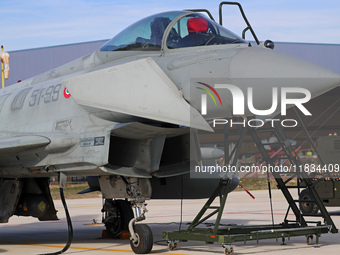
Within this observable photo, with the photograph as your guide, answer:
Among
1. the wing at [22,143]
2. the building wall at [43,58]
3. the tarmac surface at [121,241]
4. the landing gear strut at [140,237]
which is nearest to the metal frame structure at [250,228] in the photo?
the tarmac surface at [121,241]

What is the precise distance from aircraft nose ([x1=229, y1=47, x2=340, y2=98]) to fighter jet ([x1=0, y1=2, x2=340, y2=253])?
1 cm

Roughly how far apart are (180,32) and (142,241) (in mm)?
Result: 3242


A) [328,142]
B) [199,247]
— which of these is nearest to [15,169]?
[199,247]

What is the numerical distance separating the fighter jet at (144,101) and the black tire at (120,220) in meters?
1.82

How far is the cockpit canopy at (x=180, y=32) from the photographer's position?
27.5 ft

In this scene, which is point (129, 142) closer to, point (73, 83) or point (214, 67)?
point (73, 83)

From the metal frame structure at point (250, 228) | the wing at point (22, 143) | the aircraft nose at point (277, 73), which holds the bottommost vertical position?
the metal frame structure at point (250, 228)

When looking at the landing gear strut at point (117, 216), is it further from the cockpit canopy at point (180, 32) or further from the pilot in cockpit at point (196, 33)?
the pilot in cockpit at point (196, 33)

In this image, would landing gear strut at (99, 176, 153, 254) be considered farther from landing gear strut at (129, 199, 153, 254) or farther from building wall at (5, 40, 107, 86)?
building wall at (5, 40, 107, 86)

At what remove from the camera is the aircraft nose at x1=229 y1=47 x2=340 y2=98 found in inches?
281

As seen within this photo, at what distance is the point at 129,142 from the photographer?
359 inches

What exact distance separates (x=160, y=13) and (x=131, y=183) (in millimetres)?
2764

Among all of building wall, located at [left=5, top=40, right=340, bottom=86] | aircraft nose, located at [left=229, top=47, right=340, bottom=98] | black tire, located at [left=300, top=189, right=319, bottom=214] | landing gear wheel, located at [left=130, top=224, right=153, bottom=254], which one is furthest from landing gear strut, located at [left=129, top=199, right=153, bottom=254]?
building wall, located at [left=5, top=40, right=340, bottom=86]

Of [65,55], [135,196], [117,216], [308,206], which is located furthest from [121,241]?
[65,55]
